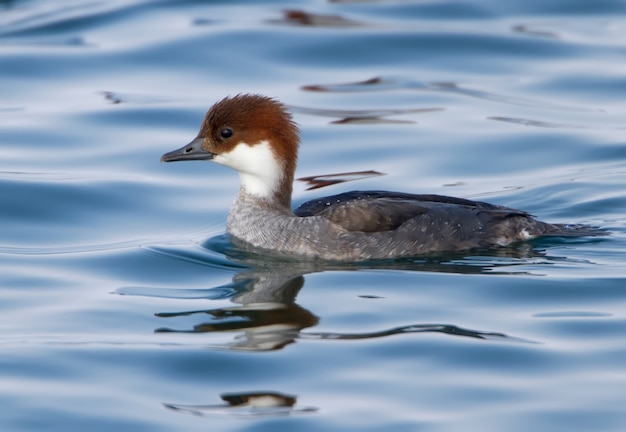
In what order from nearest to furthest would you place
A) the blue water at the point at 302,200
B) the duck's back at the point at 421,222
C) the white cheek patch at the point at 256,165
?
the blue water at the point at 302,200
the duck's back at the point at 421,222
the white cheek patch at the point at 256,165

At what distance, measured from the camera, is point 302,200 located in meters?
12.8

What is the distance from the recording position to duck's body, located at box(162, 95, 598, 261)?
34.8 ft

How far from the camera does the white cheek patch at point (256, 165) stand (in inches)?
428

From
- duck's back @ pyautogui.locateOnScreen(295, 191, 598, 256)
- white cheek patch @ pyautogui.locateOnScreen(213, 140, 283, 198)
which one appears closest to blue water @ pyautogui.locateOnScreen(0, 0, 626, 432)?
duck's back @ pyautogui.locateOnScreen(295, 191, 598, 256)

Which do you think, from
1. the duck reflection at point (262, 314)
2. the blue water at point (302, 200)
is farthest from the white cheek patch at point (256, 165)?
the duck reflection at point (262, 314)

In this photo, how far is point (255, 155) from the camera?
1091 centimetres

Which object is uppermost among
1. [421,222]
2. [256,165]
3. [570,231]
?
[256,165]

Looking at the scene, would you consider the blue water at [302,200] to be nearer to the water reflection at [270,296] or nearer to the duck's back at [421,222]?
the water reflection at [270,296]

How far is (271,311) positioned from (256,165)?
1848 millimetres

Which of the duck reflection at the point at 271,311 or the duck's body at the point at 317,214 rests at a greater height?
the duck's body at the point at 317,214

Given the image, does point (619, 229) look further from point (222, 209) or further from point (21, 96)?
point (21, 96)

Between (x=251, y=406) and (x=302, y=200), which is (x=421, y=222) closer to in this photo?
(x=302, y=200)

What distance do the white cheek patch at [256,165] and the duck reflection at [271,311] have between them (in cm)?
56

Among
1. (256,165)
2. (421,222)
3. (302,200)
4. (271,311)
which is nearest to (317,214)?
(256,165)
